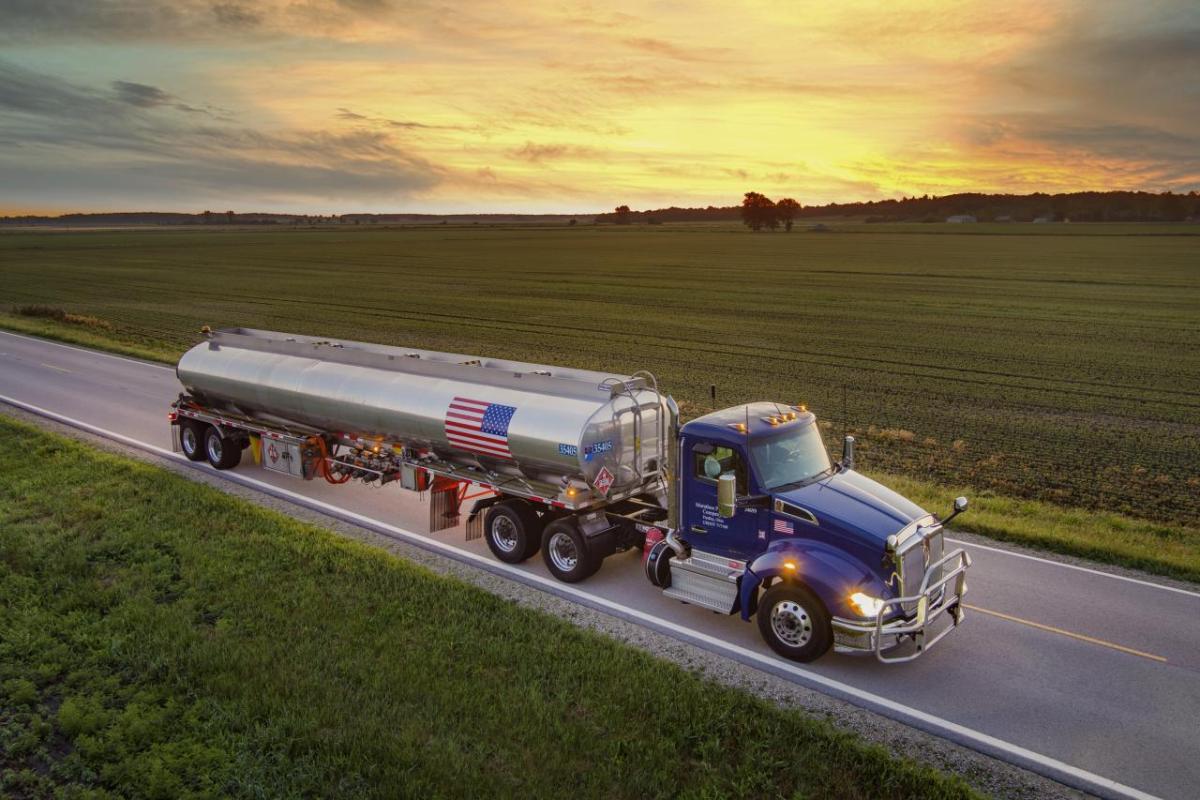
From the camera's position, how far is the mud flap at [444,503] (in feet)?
48.0

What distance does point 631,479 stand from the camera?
1292 centimetres

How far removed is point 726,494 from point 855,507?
160cm

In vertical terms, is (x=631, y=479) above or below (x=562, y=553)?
above

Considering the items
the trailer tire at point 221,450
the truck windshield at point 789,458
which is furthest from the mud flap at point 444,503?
the trailer tire at point 221,450

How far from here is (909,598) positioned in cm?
976

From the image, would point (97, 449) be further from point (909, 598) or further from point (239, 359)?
point (909, 598)

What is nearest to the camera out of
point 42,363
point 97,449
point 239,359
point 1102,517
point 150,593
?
point 150,593

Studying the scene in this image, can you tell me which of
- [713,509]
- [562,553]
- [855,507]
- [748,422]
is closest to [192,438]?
[562,553]

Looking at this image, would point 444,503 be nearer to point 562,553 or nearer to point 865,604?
point 562,553

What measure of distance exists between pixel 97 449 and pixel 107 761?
13388mm

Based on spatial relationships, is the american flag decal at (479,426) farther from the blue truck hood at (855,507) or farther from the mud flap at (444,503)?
the blue truck hood at (855,507)

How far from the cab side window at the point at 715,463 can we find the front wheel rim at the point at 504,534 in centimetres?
359

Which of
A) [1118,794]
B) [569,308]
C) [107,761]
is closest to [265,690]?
[107,761]

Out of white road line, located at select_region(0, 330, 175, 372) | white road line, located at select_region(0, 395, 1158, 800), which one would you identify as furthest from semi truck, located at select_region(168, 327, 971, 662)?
white road line, located at select_region(0, 330, 175, 372)
